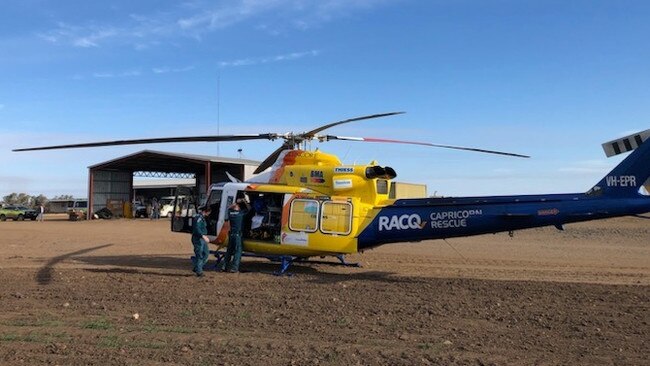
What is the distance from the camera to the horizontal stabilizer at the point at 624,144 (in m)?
14.6

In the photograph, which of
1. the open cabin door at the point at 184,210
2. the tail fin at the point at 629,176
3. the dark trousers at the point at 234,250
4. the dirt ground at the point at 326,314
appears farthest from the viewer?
the open cabin door at the point at 184,210

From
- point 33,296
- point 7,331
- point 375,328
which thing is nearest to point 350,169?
point 375,328

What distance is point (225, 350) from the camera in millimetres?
7098

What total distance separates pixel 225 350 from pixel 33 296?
19.2ft

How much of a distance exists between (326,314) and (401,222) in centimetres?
515

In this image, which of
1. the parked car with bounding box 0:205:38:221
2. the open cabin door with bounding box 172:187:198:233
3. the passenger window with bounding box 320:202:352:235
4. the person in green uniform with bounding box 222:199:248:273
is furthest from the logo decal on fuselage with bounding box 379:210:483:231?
the parked car with bounding box 0:205:38:221

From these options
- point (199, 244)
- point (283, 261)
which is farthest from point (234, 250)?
point (283, 261)

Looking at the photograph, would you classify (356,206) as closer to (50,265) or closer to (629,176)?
(629,176)

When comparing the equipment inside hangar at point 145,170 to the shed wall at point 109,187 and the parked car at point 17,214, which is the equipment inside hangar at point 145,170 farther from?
the parked car at point 17,214

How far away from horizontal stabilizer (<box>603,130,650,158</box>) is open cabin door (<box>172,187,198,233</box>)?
471 inches

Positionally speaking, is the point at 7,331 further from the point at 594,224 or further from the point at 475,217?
the point at 594,224

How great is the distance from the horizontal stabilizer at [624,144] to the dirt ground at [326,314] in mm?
3340

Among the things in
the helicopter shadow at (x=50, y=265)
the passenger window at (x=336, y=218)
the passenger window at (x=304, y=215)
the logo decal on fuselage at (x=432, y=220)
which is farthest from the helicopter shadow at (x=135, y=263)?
the logo decal on fuselage at (x=432, y=220)

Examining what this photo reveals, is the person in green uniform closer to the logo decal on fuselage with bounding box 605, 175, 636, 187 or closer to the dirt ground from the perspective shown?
the dirt ground
